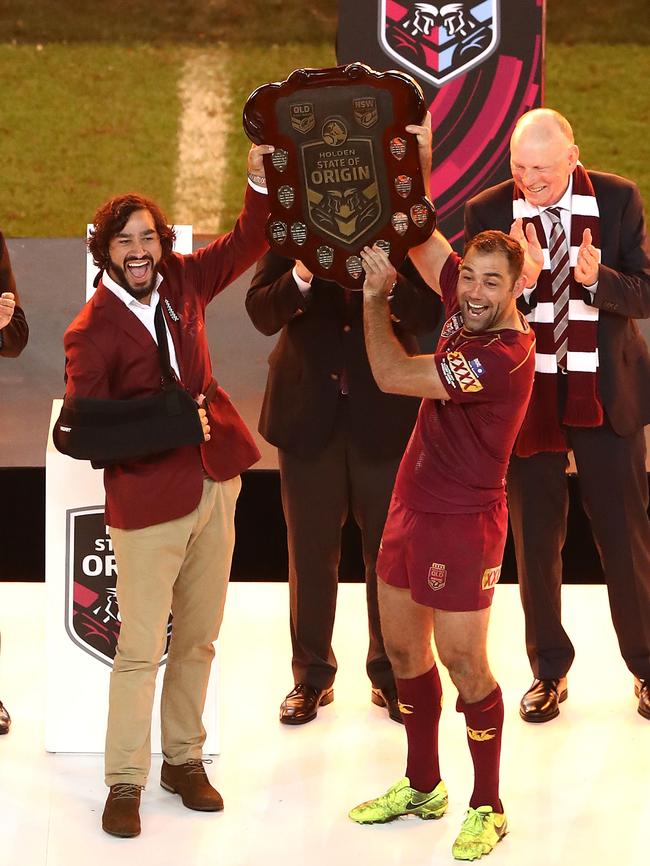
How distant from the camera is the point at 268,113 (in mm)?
3111

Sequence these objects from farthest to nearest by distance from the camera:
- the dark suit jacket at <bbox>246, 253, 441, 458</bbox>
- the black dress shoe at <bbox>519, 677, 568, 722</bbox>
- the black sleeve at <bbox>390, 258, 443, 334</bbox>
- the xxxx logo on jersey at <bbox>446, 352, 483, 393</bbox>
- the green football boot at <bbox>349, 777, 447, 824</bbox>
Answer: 1. the black dress shoe at <bbox>519, 677, 568, 722</bbox>
2. the dark suit jacket at <bbox>246, 253, 441, 458</bbox>
3. the black sleeve at <bbox>390, 258, 443, 334</bbox>
4. the green football boot at <bbox>349, 777, 447, 824</bbox>
5. the xxxx logo on jersey at <bbox>446, 352, 483, 393</bbox>

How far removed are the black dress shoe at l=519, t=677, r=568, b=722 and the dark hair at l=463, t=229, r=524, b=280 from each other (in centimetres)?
152

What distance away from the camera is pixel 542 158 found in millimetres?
3688

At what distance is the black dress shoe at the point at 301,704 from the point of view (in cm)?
393

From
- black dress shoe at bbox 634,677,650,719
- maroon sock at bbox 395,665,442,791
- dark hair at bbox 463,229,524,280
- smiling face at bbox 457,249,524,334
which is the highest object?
dark hair at bbox 463,229,524,280

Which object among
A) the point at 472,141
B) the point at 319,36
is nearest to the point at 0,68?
the point at 319,36

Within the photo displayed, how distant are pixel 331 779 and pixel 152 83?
8.31 metres

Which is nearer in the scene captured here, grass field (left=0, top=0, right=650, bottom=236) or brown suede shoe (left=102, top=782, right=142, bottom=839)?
brown suede shoe (left=102, top=782, right=142, bottom=839)

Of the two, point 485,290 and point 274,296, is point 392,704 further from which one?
point 485,290

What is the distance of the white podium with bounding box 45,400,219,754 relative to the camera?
3.64 m

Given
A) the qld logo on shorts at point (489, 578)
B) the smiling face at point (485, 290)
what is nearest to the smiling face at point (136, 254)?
the smiling face at point (485, 290)

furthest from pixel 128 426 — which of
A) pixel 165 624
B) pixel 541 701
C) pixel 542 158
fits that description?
pixel 541 701

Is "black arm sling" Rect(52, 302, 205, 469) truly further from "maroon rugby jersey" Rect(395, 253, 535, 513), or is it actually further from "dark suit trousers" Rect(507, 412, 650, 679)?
"dark suit trousers" Rect(507, 412, 650, 679)

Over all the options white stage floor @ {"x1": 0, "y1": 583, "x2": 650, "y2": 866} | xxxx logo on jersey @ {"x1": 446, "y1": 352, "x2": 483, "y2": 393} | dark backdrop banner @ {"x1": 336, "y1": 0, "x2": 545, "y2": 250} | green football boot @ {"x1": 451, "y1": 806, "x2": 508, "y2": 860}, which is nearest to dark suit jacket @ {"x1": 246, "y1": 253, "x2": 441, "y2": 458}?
xxxx logo on jersey @ {"x1": 446, "y1": 352, "x2": 483, "y2": 393}
